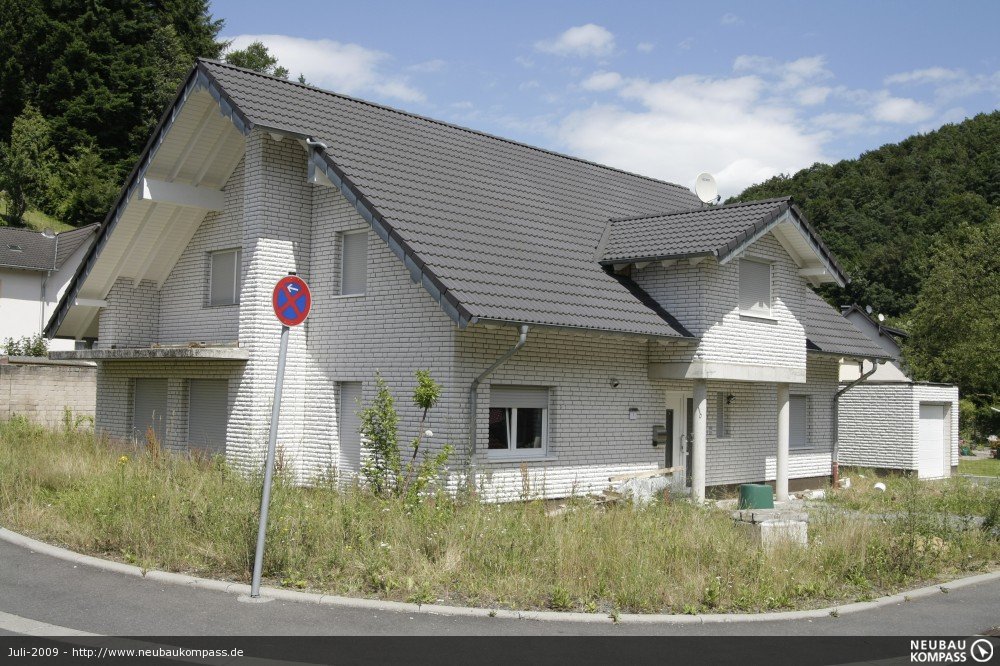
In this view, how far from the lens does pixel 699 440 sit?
1616cm

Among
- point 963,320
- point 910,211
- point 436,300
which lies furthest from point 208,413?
point 910,211

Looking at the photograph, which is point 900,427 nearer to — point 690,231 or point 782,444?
point 782,444

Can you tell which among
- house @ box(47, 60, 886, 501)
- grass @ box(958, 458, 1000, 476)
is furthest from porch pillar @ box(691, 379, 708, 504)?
grass @ box(958, 458, 1000, 476)

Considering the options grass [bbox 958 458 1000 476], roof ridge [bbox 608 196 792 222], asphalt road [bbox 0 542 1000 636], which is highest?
roof ridge [bbox 608 196 792 222]

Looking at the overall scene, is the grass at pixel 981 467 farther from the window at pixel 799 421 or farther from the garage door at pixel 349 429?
the garage door at pixel 349 429

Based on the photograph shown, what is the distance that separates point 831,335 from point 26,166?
4620 cm

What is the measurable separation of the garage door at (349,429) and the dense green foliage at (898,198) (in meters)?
52.7

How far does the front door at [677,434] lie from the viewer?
56.7 ft

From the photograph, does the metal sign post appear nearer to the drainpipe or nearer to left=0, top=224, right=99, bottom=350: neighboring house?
the drainpipe

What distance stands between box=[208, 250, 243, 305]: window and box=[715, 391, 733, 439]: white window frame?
9357 mm

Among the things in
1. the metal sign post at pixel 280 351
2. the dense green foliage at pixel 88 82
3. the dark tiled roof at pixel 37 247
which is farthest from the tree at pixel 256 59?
the metal sign post at pixel 280 351

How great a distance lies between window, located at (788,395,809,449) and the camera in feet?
68.6

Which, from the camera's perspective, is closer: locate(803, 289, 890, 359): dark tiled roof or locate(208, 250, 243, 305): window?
locate(208, 250, 243, 305): window

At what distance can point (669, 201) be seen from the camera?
2223cm
